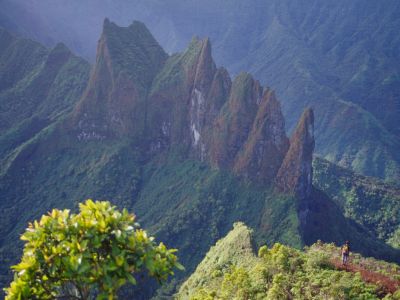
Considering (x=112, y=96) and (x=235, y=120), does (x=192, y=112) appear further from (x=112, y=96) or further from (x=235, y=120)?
(x=112, y=96)

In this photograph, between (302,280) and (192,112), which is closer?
(302,280)

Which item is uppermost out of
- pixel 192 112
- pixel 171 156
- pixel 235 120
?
pixel 192 112

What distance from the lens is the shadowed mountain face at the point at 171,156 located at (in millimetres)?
68000

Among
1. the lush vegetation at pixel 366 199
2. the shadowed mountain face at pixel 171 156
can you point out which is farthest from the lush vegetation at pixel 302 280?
the lush vegetation at pixel 366 199

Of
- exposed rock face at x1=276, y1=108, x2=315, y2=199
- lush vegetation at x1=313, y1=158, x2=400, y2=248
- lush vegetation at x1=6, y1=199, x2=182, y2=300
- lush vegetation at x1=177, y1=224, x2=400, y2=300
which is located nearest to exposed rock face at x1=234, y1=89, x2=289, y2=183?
exposed rock face at x1=276, y1=108, x2=315, y2=199

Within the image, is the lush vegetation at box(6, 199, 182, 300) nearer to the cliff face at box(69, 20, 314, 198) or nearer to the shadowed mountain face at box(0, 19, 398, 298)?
the shadowed mountain face at box(0, 19, 398, 298)

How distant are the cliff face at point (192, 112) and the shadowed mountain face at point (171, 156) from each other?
0.61 ft

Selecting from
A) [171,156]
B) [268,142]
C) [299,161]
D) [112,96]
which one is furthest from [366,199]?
[112,96]

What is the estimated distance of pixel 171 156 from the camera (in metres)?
84.4

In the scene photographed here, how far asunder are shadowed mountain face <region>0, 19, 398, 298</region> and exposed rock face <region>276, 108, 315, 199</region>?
6.1 inches

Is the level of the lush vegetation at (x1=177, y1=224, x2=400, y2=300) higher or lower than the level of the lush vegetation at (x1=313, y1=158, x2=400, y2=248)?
lower

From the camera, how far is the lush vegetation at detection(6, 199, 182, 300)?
858 centimetres

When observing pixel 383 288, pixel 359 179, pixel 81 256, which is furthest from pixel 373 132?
pixel 81 256

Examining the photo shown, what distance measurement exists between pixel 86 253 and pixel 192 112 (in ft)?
241
